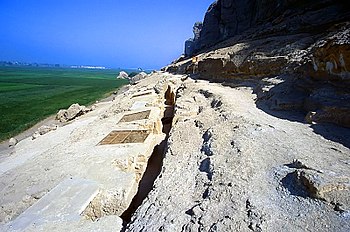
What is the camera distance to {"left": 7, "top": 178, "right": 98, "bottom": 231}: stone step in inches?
173

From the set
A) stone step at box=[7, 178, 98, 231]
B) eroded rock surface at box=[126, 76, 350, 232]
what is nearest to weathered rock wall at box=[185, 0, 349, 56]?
eroded rock surface at box=[126, 76, 350, 232]

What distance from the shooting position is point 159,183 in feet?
15.3

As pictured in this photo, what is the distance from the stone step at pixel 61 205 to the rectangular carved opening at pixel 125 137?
263 cm

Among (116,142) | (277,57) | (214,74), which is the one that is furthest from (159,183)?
(214,74)

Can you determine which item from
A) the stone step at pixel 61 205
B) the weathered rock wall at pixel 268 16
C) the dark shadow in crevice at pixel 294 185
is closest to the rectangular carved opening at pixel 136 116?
the stone step at pixel 61 205

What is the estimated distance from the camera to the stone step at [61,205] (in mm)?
4382

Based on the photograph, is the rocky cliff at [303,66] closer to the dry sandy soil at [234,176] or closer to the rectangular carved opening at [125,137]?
the dry sandy soil at [234,176]

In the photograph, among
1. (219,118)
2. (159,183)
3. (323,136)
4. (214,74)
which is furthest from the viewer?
(214,74)

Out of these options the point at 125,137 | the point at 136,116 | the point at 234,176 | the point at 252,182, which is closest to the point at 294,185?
the point at 252,182

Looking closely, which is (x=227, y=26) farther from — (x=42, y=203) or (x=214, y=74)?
(x=42, y=203)

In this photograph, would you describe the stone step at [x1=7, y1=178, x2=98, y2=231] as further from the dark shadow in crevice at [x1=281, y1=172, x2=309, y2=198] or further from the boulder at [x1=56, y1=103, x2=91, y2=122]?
the boulder at [x1=56, y1=103, x2=91, y2=122]

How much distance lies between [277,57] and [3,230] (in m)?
10.2

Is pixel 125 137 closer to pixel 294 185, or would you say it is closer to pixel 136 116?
pixel 136 116

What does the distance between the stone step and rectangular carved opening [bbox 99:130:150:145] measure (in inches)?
104
